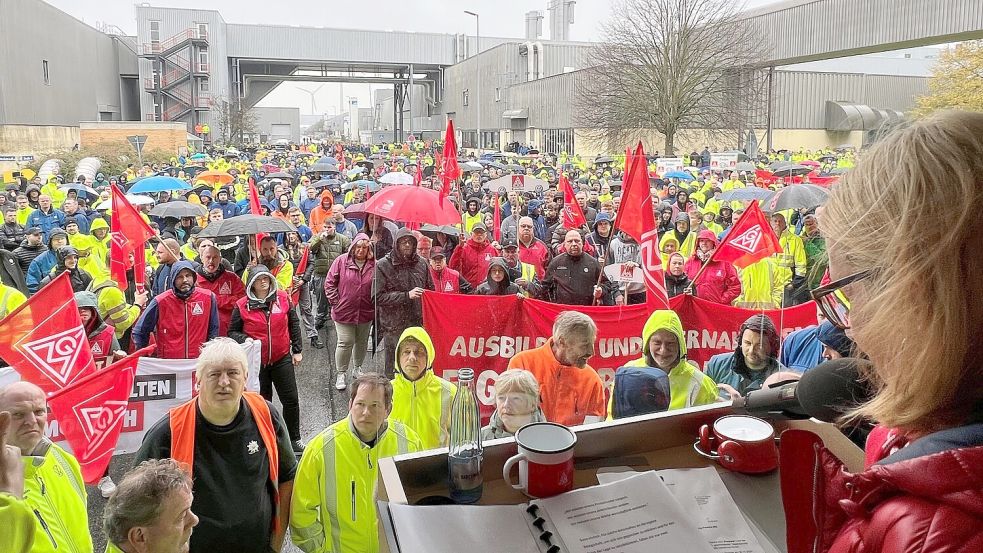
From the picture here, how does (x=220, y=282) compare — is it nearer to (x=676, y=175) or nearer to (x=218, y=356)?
(x=218, y=356)

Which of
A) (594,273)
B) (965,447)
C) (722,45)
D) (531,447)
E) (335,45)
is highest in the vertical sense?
(335,45)

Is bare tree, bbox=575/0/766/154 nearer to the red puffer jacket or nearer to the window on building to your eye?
the red puffer jacket

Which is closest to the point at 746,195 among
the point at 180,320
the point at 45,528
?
the point at 180,320

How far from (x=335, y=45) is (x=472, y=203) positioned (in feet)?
173

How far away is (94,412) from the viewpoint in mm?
4250

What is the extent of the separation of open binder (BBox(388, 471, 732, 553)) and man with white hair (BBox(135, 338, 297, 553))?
7.60 feet

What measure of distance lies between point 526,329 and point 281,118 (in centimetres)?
8866

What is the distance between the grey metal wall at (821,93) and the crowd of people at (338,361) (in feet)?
119

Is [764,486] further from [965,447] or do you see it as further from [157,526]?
[157,526]

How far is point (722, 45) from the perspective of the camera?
29.7 m

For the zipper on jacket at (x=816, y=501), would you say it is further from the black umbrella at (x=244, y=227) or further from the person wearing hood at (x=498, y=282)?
the black umbrella at (x=244, y=227)

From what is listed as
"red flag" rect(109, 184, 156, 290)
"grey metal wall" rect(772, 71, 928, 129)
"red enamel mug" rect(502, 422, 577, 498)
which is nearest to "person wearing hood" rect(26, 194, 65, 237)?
"red flag" rect(109, 184, 156, 290)

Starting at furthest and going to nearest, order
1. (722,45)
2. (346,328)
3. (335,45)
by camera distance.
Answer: (335,45), (722,45), (346,328)

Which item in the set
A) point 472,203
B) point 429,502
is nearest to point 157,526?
point 429,502
